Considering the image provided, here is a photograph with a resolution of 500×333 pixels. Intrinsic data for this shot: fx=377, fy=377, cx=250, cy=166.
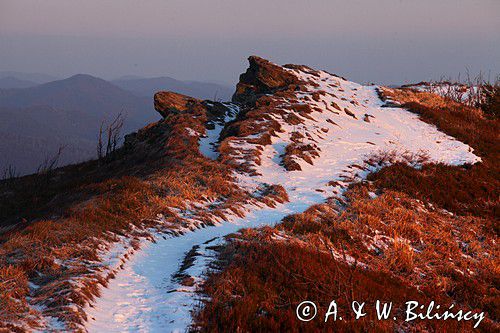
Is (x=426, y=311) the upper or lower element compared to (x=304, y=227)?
upper

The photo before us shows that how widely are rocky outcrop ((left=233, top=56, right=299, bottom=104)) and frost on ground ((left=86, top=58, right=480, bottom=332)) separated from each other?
1.87 m

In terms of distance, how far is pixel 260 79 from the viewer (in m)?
40.0

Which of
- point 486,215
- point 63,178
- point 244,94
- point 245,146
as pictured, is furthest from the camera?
point 244,94

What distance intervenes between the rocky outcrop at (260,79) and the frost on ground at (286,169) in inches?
73.5

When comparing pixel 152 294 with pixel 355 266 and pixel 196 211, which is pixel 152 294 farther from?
pixel 196 211

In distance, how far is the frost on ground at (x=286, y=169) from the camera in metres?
6.78

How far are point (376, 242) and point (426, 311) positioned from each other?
5.15 meters

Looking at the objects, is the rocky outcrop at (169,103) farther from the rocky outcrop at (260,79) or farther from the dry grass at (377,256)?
the dry grass at (377,256)

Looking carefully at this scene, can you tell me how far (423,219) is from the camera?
600 inches

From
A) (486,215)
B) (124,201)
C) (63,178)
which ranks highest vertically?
Result: (124,201)

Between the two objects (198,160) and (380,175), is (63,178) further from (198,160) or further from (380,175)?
(380,175)

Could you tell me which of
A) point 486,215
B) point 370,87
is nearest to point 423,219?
point 486,215

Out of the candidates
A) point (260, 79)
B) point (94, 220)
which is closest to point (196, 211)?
point (94, 220)

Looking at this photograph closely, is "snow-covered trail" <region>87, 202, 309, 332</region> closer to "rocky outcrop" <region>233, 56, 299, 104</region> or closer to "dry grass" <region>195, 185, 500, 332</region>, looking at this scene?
"dry grass" <region>195, 185, 500, 332</region>
